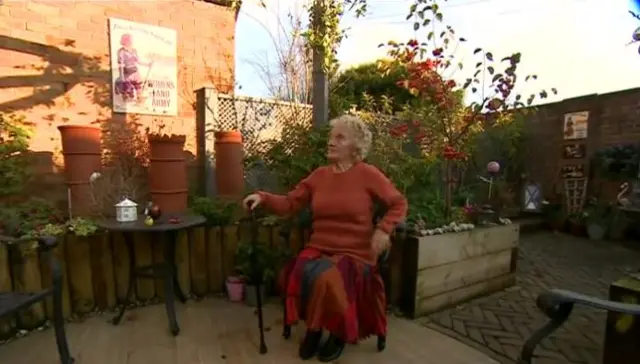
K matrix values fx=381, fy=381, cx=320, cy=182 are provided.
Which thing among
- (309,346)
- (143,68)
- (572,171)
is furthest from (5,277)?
(572,171)

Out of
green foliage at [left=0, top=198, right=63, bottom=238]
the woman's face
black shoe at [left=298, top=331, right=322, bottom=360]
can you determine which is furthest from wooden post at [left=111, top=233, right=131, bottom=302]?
the woman's face

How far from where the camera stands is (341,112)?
3.28 m

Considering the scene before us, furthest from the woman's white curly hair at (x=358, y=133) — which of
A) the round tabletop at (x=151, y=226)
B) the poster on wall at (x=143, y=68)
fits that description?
the poster on wall at (x=143, y=68)

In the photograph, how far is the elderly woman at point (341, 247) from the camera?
166cm

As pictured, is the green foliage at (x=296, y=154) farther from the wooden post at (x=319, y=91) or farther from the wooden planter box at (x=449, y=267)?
the wooden planter box at (x=449, y=267)

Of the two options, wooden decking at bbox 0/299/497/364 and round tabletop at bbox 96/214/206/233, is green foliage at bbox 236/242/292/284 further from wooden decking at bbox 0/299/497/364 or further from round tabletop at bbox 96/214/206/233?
round tabletop at bbox 96/214/206/233

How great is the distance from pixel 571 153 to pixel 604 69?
1.16 metres

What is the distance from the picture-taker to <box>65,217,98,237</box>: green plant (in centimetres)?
210

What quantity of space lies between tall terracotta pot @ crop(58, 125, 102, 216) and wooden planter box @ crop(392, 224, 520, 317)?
2.18 meters

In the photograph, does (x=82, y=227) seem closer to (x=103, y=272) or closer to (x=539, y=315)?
(x=103, y=272)

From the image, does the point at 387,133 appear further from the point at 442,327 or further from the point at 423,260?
the point at 442,327

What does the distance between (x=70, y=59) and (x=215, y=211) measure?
2.10 m

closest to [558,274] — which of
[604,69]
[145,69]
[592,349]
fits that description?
[592,349]

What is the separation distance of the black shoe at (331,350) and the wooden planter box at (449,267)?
0.64 meters
